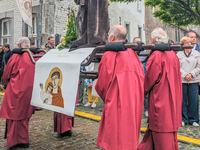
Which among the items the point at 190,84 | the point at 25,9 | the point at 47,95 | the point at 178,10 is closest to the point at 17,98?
the point at 47,95

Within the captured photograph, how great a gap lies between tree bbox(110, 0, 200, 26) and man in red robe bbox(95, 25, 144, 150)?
995cm

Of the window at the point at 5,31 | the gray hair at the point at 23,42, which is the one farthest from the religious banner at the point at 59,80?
the window at the point at 5,31

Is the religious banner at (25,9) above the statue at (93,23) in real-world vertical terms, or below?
above

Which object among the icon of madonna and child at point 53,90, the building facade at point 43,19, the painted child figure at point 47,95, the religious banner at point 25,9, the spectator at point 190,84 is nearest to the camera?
the icon of madonna and child at point 53,90

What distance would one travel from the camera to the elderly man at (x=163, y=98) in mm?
3443

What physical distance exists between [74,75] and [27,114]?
71.8 inches

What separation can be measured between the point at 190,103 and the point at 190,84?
1.47 ft

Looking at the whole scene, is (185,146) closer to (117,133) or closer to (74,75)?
(117,133)

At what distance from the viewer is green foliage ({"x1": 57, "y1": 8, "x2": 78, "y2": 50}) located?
12.2ft

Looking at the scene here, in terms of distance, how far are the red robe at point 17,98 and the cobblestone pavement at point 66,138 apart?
310 millimetres

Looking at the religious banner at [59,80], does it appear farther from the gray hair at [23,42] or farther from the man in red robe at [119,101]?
the gray hair at [23,42]

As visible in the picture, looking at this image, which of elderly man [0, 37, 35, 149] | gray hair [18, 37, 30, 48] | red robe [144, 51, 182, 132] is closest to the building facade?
gray hair [18, 37, 30, 48]

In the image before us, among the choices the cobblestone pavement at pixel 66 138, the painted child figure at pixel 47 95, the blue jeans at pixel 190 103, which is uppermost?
the painted child figure at pixel 47 95

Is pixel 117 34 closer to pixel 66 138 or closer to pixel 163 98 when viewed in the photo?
pixel 163 98
